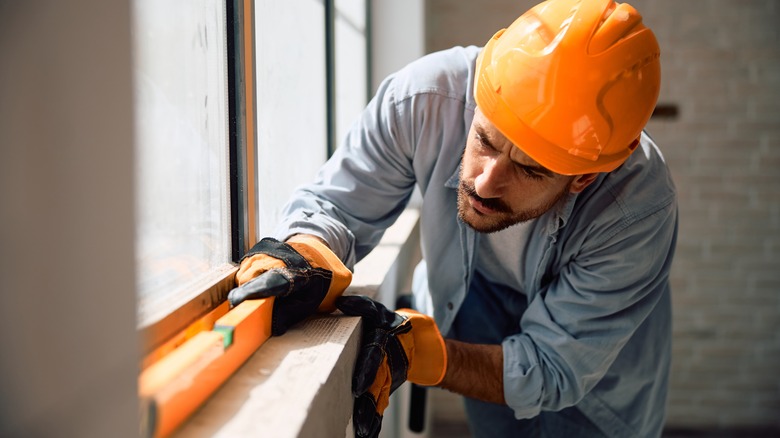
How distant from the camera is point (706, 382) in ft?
12.3

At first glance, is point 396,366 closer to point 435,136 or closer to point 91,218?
point 435,136

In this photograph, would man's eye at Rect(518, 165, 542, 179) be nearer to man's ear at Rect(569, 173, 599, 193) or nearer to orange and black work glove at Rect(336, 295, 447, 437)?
man's ear at Rect(569, 173, 599, 193)

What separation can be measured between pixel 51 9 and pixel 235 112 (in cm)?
69

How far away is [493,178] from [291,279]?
0.46 metres

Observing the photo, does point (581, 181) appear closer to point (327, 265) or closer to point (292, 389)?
point (327, 265)

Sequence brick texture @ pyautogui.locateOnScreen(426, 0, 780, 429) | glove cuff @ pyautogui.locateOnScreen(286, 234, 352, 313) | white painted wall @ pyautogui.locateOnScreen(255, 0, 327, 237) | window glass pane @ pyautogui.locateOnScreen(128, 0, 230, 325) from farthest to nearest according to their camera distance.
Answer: brick texture @ pyautogui.locateOnScreen(426, 0, 780, 429) < white painted wall @ pyautogui.locateOnScreen(255, 0, 327, 237) < glove cuff @ pyautogui.locateOnScreen(286, 234, 352, 313) < window glass pane @ pyautogui.locateOnScreen(128, 0, 230, 325)

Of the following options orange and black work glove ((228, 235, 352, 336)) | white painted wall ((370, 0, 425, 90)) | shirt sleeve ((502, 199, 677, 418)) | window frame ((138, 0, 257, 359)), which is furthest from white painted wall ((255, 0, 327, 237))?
white painted wall ((370, 0, 425, 90))

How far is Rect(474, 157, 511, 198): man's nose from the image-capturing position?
4.03ft

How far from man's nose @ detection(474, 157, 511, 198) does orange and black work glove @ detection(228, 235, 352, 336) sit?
0.32 meters

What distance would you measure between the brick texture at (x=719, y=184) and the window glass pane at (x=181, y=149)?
2.57m

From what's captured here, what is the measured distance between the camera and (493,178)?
123 centimetres

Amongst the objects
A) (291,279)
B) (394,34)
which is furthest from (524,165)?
(394,34)

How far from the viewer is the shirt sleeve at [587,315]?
4.31 ft

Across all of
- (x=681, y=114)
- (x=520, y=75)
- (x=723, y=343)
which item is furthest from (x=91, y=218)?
(x=723, y=343)
